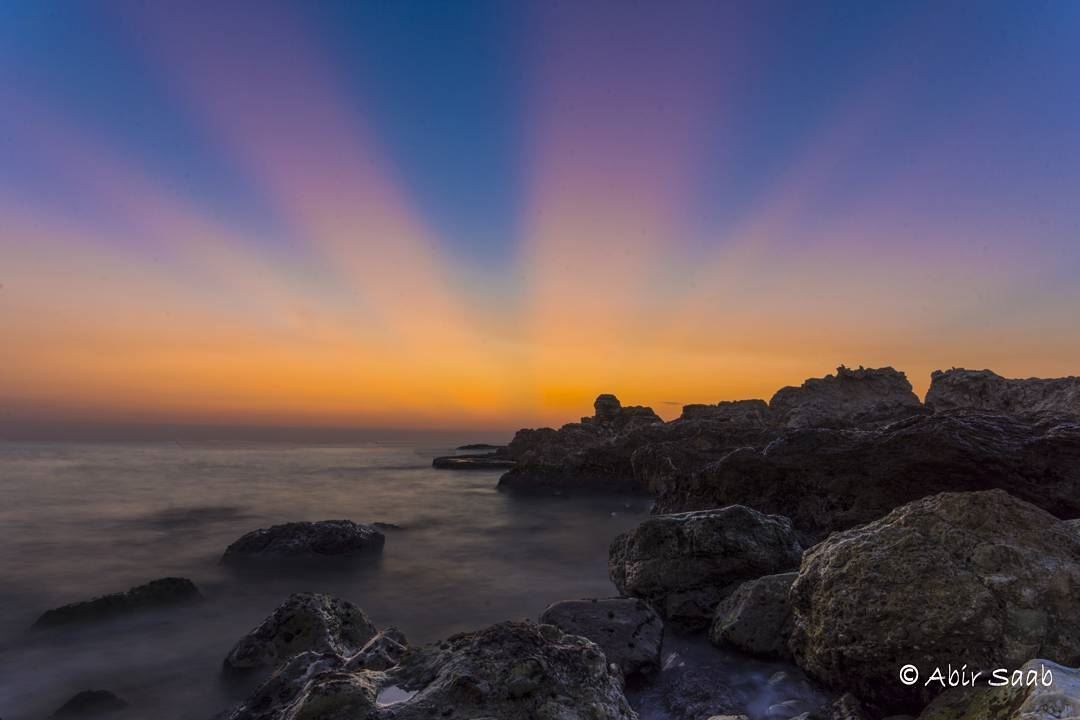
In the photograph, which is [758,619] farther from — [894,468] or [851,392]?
[851,392]

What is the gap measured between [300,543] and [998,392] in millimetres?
28437

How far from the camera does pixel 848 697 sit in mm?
4387

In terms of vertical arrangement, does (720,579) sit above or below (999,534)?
below

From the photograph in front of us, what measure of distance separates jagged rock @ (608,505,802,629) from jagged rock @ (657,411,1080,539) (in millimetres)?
2735

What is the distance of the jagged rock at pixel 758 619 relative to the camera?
18.9ft

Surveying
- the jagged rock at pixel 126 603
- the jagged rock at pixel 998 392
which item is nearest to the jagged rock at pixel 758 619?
the jagged rock at pixel 126 603

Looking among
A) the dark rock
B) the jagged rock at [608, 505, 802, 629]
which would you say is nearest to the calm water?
the dark rock

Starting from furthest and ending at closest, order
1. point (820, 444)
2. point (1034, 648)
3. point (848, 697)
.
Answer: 1. point (820, 444)
2. point (848, 697)
3. point (1034, 648)

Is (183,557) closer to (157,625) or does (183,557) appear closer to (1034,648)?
(157,625)

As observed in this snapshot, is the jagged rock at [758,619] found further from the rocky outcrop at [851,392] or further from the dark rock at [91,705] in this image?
the rocky outcrop at [851,392]

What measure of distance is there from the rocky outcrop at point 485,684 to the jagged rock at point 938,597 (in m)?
1.99

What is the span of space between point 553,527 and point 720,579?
13.5 meters

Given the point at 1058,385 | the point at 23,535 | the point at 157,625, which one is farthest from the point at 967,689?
the point at 1058,385

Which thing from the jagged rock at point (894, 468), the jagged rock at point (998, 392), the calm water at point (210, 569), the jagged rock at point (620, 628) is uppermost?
the jagged rock at point (998, 392)
